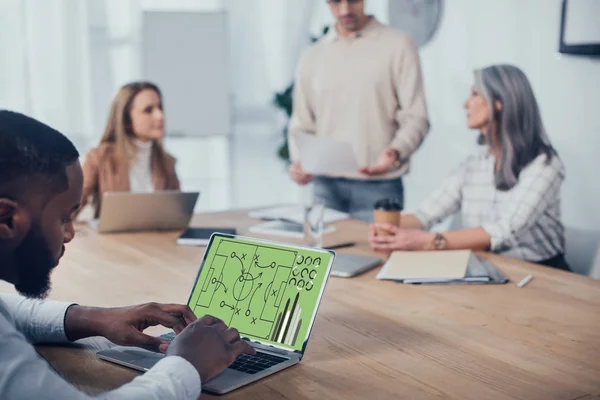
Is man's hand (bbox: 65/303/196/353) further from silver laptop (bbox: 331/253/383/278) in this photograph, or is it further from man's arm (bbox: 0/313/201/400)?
silver laptop (bbox: 331/253/383/278)

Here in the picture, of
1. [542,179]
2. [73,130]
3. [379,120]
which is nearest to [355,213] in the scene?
[379,120]

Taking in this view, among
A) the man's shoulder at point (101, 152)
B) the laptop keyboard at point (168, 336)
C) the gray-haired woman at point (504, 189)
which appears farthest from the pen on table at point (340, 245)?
the man's shoulder at point (101, 152)

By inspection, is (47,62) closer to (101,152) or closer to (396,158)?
(101,152)

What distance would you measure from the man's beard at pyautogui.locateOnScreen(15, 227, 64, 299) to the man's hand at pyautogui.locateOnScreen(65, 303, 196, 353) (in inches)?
10.6

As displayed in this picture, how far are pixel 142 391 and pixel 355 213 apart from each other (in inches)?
94.3

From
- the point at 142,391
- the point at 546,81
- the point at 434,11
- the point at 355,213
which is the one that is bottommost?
the point at 355,213

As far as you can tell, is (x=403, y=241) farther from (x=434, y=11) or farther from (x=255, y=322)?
(x=434, y=11)

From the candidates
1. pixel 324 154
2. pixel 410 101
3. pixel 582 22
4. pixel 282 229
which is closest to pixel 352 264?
pixel 282 229

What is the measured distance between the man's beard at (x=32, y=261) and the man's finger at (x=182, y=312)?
0.30 metres

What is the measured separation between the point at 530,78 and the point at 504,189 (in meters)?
1.51

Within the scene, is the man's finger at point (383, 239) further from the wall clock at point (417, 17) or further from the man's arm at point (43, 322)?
the wall clock at point (417, 17)

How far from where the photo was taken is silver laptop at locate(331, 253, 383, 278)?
1.89 m

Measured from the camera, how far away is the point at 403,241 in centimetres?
214

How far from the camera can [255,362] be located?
1.25 meters
